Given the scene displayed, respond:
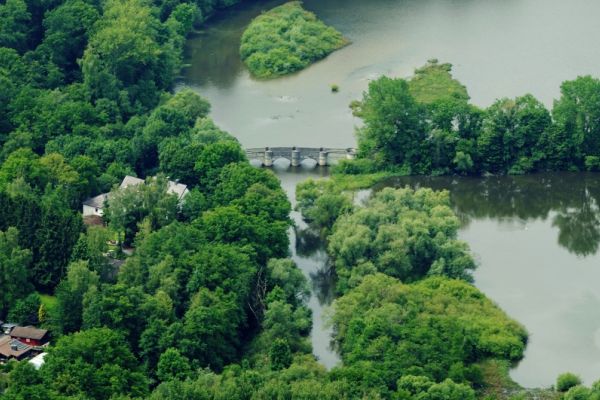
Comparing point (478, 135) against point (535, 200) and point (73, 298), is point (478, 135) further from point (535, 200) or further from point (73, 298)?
point (73, 298)

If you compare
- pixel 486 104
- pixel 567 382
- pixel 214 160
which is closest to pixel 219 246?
pixel 214 160

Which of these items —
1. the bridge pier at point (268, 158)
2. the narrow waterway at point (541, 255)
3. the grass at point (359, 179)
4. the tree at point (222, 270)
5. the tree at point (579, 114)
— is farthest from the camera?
the bridge pier at point (268, 158)

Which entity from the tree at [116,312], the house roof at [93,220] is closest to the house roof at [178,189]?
the house roof at [93,220]

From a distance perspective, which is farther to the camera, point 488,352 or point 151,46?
point 151,46

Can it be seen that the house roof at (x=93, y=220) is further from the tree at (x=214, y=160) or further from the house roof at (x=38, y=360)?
the house roof at (x=38, y=360)

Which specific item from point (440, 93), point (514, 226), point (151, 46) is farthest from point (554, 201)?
point (151, 46)

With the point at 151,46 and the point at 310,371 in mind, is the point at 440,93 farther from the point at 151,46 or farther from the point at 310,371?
the point at 310,371

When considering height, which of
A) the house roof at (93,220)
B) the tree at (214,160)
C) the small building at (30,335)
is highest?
the tree at (214,160)

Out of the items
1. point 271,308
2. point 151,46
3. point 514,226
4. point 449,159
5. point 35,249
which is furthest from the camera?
point 151,46
